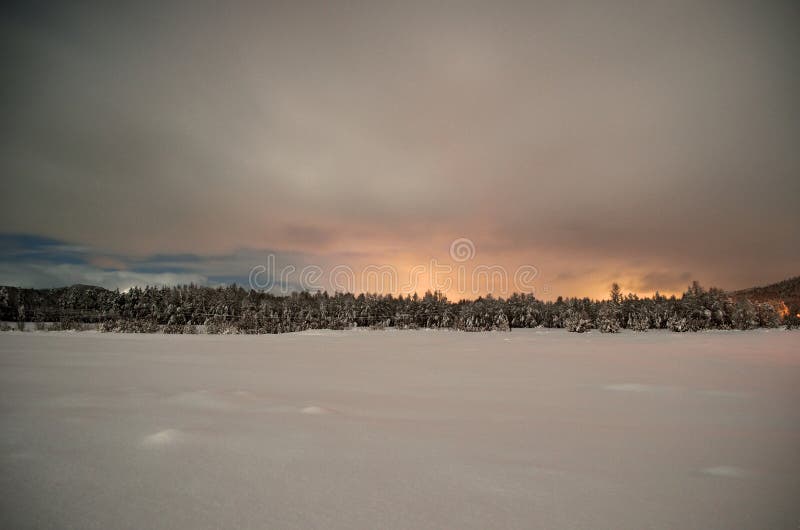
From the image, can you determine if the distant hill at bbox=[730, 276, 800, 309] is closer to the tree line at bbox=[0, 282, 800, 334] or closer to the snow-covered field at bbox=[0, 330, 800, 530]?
the tree line at bbox=[0, 282, 800, 334]

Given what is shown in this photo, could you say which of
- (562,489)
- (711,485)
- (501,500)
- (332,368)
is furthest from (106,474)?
(332,368)

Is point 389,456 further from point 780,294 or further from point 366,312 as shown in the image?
point 780,294

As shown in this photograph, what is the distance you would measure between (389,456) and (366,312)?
58.7 m

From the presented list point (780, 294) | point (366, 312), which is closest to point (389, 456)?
point (366, 312)

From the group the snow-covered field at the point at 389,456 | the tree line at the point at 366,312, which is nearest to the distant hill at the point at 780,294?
the tree line at the point at 366,312

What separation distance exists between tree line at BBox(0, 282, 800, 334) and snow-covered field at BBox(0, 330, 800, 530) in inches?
1334

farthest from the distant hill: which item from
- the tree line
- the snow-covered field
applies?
the snow-covered field

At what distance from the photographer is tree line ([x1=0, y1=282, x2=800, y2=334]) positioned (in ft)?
137

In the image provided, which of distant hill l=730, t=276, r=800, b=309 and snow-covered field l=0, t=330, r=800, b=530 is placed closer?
snow-covered field l=0, t=330, r=800, b=530

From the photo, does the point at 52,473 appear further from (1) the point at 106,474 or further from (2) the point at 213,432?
(2) the point at 213,432

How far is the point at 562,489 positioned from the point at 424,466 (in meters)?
1.32

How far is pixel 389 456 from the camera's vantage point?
4074mm

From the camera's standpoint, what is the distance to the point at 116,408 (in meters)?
5.88

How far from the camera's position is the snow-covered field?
114 inches
